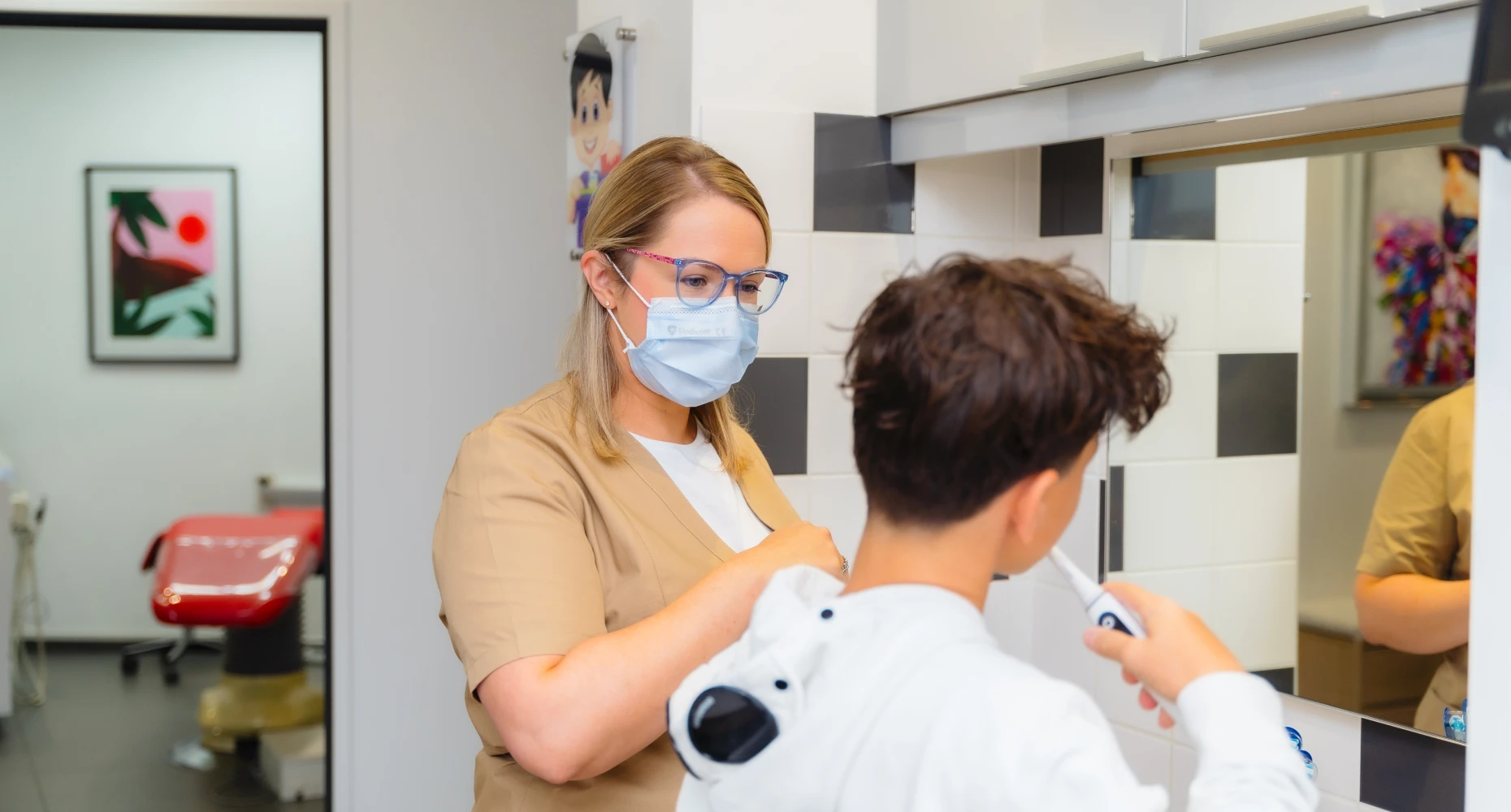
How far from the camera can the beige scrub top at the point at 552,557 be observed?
1.15 m

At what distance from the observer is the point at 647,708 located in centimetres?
110

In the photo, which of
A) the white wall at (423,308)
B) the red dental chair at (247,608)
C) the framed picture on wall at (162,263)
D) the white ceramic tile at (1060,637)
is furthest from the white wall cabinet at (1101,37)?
the framed picture on wall at (162,263)

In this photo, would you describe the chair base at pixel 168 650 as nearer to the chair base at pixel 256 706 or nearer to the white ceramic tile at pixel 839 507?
the chair base at pixel 256 706

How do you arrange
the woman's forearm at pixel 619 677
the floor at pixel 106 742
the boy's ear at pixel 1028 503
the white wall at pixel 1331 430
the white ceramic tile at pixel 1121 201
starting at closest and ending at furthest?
1. the boy's ear at pixel 1028 503
2. the woman's forearm at pixel 619 677
3. the white wall at pixel 1331 430
4. the white ceramic tile at pixel 1121 201
5. the floor at pixel 106 742

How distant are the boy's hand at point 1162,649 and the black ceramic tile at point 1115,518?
1.11 metres

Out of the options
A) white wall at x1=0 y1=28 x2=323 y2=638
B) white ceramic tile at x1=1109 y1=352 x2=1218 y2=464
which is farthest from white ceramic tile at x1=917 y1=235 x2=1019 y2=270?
white wall at x1=0 y1=28 x2=323 y2=638

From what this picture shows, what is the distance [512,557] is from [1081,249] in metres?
1.14

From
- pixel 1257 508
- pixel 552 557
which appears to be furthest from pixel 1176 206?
pixel 552 557

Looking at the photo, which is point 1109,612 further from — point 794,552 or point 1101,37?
point 1101,37

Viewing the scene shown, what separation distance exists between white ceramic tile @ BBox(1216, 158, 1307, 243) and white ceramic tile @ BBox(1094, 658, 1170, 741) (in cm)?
67

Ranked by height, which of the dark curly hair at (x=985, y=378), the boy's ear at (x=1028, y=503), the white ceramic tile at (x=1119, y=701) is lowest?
the white ceramic tile at (x=1119, y=701)

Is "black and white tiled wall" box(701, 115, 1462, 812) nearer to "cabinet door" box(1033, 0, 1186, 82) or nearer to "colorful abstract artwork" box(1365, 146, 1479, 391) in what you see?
"colorful abstract artwork" box(1365, 146, 1479, 391)

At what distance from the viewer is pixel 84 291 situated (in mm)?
4336

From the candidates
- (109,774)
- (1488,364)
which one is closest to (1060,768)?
(1488,364)
